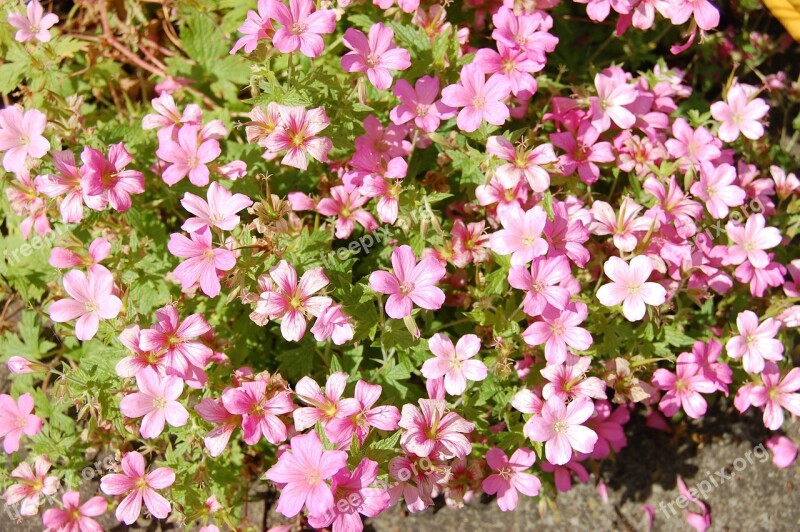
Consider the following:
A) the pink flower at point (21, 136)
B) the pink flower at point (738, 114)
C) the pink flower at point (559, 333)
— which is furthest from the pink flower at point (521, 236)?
the pink flower at point (21, 136)

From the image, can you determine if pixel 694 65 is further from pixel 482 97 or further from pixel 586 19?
pixel 482 97

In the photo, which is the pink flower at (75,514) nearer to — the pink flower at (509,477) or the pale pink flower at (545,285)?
the pink flower at (509,477)

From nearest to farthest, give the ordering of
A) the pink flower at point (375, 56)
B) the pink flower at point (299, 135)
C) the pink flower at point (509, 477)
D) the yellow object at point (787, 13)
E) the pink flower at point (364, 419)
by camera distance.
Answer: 1. the pink flower at point (364, 419)
2. the pink flower at point (299, 135)
3. the pink flower at point (375, 56)
4. the pink flower at point (509, 477)
5. the yellow object at point (787, 13)

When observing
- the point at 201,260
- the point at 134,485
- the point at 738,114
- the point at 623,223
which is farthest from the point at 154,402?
the point at 738,114

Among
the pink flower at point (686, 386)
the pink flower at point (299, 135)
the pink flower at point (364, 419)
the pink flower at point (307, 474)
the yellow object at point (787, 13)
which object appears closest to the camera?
the pink flower at point (307, 474)

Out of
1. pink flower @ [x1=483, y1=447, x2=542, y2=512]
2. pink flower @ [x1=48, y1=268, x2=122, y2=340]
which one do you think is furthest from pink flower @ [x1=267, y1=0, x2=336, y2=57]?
pink flower @ [x1=483, y1=447, x2=542, y2=512]

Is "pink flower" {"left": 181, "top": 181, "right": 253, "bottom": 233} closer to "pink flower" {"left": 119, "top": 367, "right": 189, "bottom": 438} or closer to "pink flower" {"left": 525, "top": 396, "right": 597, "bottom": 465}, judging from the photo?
"pink flower" {"left": 119, "top": 367, "right": 189, "bottom": 438}

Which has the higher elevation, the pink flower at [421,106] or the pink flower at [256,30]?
the pink flower at [256,30]

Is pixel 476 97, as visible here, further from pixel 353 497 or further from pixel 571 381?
pixel 353 497
